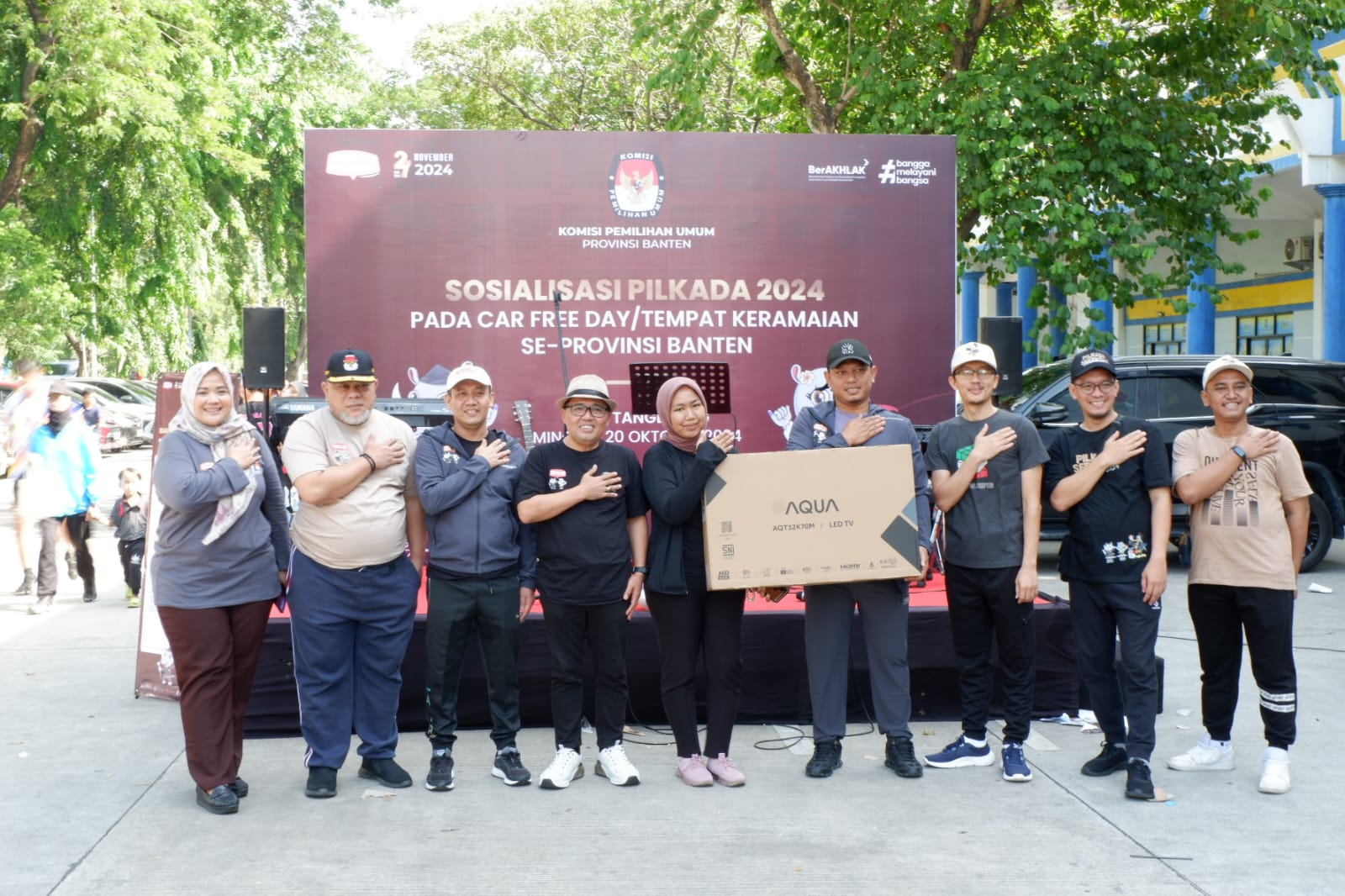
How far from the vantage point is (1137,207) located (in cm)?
1394

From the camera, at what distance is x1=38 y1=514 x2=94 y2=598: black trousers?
985cm

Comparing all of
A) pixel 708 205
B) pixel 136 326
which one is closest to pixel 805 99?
pixel 708 205

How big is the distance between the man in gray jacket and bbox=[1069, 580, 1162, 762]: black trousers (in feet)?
7.11

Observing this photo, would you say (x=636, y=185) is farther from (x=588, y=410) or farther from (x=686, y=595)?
(x=686, y=595)

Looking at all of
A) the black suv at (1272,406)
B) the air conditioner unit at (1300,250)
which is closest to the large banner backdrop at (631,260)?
the black suv at (1272,406)

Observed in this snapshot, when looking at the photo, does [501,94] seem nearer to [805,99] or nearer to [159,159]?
[159,159]

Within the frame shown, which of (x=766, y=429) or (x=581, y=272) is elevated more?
(x=581, y=272)

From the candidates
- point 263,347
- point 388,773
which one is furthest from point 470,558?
point 263,347

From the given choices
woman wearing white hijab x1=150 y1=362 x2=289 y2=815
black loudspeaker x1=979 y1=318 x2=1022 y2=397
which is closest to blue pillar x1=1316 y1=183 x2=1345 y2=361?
black loudspeaker x1=979 y1=318 x2=1022 y2=397

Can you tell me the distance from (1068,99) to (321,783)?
10721 millimetres

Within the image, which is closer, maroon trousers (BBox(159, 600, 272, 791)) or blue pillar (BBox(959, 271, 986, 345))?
maroon trousers (BBox(159, 600, 272, 791))

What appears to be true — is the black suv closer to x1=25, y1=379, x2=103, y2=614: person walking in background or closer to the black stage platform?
the black stage platform

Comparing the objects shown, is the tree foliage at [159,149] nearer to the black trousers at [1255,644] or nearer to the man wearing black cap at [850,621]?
the man wearing black cap at [850,621]

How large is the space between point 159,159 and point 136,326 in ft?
15.6
